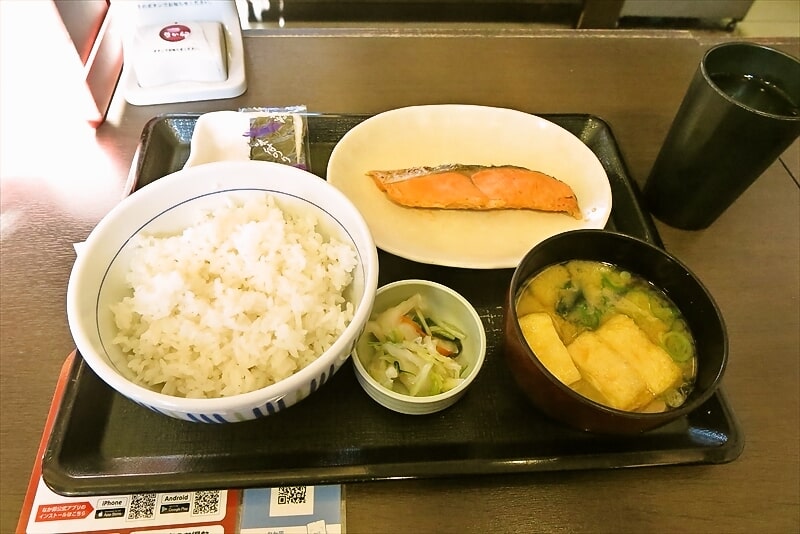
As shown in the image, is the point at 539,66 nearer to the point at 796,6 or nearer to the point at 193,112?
the point at 193,112

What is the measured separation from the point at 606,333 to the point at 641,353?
69mm

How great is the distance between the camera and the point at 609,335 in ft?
3.47

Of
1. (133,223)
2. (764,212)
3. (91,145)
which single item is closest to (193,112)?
(91,145)

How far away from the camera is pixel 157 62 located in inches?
62.3

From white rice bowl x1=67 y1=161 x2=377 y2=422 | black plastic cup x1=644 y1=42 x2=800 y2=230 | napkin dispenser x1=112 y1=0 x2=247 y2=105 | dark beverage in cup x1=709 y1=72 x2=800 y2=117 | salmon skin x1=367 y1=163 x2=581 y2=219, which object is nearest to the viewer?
white rice bowl x1=67 y1=161 x2=377 y2=422

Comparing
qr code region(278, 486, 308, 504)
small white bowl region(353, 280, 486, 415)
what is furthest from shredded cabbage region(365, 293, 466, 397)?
qr code region(278, 486, 308, 504)

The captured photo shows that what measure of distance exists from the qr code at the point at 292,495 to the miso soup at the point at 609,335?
485 mm

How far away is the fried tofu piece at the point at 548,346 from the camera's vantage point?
3.28 feet

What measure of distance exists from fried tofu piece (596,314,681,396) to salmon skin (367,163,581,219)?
0.43 metres

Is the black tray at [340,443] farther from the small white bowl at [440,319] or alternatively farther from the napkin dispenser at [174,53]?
the napkin dispenser at [174,53]

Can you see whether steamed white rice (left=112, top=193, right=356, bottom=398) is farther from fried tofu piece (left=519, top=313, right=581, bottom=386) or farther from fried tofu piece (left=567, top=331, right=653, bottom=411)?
fried tofu piece (left=567, top=331, right=653, bottom=411)

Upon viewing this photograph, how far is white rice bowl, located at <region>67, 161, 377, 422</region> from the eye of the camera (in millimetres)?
924

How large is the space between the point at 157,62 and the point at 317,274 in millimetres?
935

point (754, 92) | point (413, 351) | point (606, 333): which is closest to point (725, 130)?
point (754, 92)
